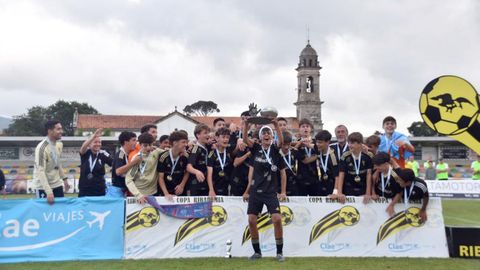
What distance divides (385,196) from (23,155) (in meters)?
38.8

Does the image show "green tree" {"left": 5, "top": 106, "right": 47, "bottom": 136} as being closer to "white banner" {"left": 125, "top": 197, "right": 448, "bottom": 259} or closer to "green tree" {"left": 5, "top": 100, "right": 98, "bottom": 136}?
"green tree" {"left": 5, "top": 100, "right": 98, "bottom": 136}

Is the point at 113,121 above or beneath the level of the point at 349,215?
above

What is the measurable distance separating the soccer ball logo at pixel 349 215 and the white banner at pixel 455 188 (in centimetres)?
1544

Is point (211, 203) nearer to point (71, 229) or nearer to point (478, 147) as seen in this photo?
point (71, 229)

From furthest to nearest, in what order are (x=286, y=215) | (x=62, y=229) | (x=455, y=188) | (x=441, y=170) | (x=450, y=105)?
(x=441, y=170), (x=455, y=188), (x=286, y=215), (x=62, y=229), (x=450, y=105)

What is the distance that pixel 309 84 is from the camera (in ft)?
246

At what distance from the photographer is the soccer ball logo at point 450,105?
19.1 ft

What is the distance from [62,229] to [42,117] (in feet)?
325

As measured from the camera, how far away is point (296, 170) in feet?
28.2

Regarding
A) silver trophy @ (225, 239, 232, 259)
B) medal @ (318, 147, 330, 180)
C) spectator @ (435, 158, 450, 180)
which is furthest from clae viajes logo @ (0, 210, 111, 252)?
spectator @ (435, 158, 450, 180)

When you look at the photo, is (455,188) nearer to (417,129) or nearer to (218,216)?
(218,216)

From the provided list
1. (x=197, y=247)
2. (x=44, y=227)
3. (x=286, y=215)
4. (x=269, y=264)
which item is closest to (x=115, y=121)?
(x=44, y=227)

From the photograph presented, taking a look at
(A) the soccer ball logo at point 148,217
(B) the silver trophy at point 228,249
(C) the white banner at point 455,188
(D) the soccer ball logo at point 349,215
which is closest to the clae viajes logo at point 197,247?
(B) the silver trophy at point 228,249

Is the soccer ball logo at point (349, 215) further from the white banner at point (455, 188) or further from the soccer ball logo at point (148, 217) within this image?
the white banner at point (455, 188)
